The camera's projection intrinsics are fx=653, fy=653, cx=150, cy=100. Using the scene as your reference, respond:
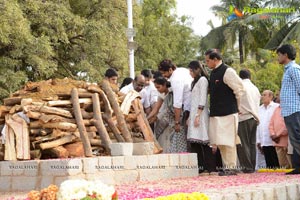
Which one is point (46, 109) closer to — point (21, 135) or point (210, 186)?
point (21, 135)

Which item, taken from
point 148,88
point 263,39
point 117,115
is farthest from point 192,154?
point 263,39

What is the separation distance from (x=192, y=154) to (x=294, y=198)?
2.78m

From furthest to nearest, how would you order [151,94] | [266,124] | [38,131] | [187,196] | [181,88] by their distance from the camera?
[266,124] → [151,94] → [181,88] → [38,131] → [187,196]

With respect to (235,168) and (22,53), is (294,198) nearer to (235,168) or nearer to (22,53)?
(235,168)

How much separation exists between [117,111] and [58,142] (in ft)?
4.35

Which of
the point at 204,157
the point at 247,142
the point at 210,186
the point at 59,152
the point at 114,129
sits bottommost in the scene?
the point at 210,186

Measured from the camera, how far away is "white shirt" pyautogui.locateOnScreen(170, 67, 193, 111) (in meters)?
11.3

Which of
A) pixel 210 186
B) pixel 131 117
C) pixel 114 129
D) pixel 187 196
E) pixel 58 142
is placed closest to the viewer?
pixel 187 196

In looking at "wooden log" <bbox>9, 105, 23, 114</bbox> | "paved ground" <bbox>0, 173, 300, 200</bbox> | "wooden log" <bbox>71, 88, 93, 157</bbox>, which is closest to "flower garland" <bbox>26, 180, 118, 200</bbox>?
"paved ground" <bbox>0, 173, 300, 200</bbox>

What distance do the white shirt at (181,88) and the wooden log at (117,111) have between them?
97 centimetres

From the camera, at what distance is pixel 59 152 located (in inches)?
395

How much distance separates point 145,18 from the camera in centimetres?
3900

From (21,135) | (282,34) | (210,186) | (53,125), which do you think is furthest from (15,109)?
(282,34)

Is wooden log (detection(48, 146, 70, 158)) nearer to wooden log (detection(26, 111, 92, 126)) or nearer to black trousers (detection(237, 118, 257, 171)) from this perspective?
wooden log (detection(26, 111, 92, 126))
